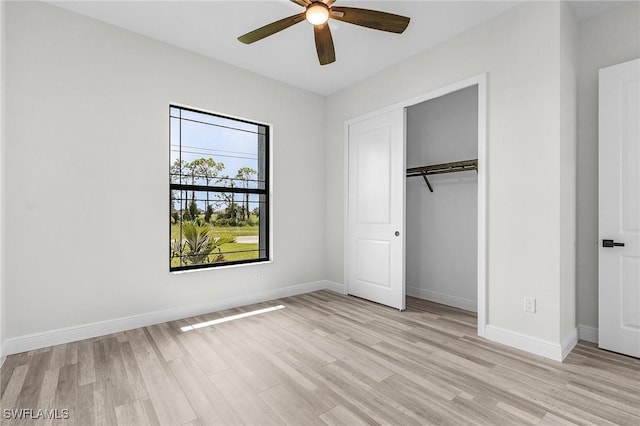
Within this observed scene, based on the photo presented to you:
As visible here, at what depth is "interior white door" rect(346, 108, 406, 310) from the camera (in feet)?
11.9

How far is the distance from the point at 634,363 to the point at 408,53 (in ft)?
10.9

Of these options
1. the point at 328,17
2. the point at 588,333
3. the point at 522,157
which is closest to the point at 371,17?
the point at 328,17

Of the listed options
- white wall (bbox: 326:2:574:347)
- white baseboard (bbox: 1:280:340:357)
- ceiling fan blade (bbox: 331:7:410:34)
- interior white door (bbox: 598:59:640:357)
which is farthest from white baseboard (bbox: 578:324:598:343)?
white baseboard (bbox: 1:280:340:357)

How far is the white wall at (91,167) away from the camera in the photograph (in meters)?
2.51

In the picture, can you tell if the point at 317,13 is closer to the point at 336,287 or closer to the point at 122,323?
the point at 122,323

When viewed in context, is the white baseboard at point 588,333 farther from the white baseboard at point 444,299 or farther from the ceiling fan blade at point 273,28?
the ceiling fan blade at point 273,28

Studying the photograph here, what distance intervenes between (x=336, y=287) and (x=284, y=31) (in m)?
3.19

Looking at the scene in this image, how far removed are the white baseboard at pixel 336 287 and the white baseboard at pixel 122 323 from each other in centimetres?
59

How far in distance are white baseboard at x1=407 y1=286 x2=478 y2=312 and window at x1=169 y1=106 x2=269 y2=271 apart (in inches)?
80.8

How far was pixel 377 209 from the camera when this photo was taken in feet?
12.8

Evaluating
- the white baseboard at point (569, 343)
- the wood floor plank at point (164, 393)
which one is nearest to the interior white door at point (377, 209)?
the white baseboard at point (569, 343)

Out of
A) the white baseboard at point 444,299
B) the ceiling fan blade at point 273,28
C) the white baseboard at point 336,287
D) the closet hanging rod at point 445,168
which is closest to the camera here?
the ceiling fan blade at point 273,28

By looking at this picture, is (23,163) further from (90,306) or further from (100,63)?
(90,306)
